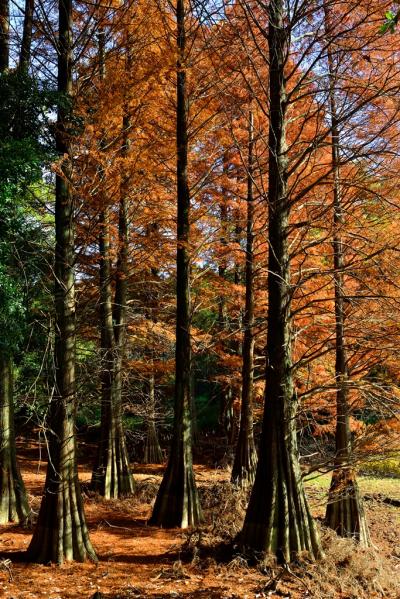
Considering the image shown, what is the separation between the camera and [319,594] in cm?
488

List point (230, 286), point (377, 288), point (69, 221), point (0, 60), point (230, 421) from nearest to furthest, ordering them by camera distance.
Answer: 1. point (69, 221)
2. point (377, 288)
3. point (0, 60)
4. point (230, 286)
5. point (230, 421)

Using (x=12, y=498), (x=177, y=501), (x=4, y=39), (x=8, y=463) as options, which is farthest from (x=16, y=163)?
(x=177, y=501)

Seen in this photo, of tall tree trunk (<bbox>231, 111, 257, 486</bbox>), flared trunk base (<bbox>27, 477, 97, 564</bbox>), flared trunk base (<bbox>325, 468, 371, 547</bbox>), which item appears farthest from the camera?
tall tree trunk (<bbox>231, 111, 257, 486</bbox>)

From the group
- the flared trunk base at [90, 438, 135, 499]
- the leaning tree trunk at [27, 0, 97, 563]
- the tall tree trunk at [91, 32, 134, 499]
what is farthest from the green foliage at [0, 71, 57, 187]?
the flared trunk base at [90, 438, 135, 499]

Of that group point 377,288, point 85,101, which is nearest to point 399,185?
point 377,288

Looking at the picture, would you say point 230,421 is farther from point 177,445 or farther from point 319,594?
point 319,594

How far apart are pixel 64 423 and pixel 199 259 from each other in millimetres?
7551

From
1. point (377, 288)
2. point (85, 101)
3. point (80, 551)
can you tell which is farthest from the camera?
point (377, 288)

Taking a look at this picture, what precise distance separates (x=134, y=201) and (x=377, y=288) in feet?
20.3

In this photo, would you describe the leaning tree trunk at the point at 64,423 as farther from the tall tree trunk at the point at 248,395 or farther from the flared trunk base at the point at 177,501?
the tall tree trunk at the point at 248,395

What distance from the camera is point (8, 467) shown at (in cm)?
866

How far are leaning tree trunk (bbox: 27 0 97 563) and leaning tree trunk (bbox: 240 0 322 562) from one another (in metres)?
2.12

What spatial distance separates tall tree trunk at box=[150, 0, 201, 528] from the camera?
846cm

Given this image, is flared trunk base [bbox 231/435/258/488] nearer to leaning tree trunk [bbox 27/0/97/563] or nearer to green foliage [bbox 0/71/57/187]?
leaning tree trunk [bbox 27/0/97/563]
